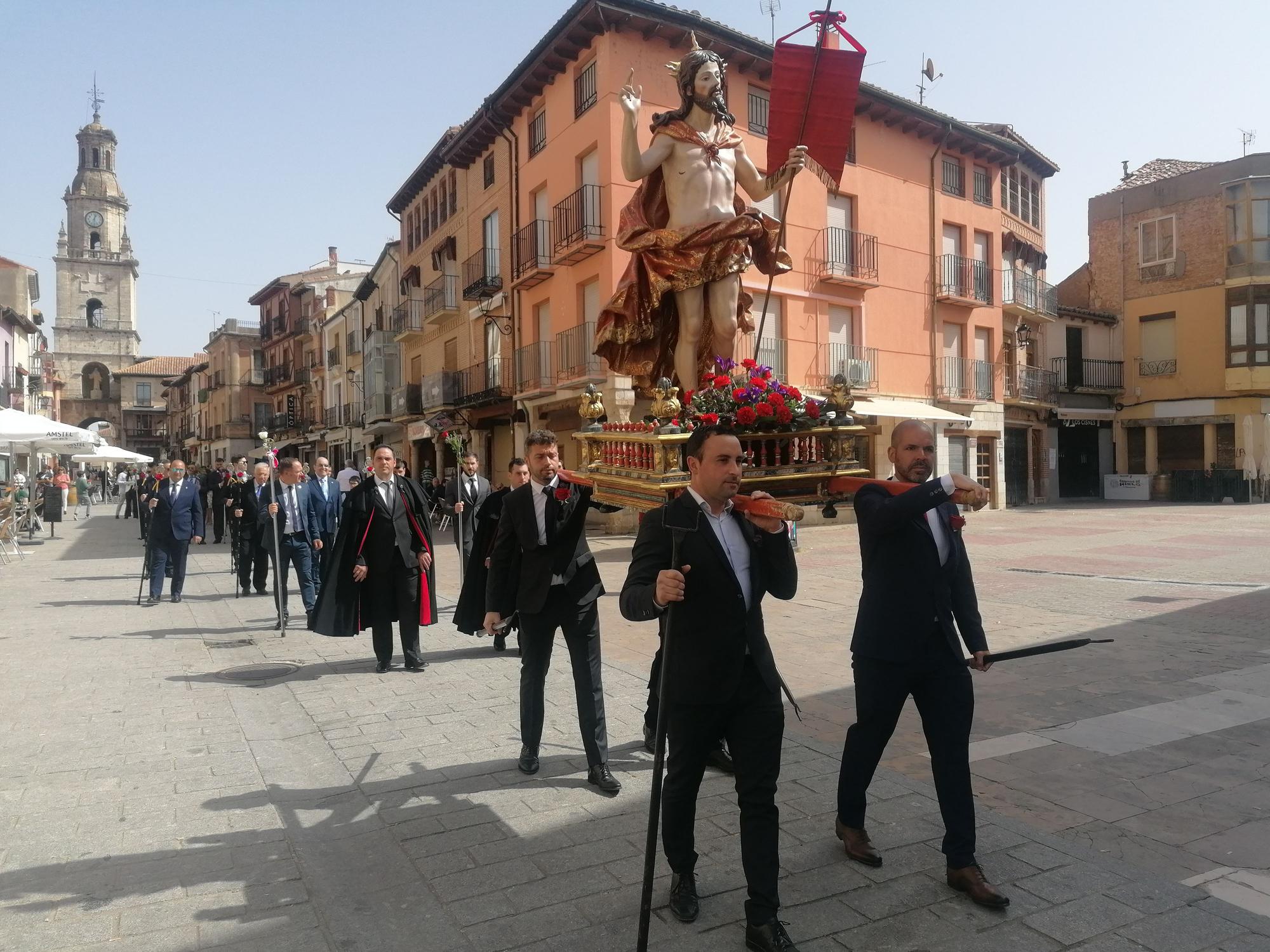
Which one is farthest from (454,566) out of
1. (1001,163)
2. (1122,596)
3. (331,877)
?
(1001,163)

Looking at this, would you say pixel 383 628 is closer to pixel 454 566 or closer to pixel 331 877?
pixel 331 877

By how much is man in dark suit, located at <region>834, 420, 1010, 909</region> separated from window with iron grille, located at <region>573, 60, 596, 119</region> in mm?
20195

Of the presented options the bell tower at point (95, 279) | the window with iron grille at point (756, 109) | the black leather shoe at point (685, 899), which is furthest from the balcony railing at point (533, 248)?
the bell tower at point (95, 279)

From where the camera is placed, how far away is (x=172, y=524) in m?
11.9

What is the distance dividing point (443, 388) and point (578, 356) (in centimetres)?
939

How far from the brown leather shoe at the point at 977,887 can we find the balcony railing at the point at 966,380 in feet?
84.6

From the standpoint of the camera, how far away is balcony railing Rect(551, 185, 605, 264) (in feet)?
71.0

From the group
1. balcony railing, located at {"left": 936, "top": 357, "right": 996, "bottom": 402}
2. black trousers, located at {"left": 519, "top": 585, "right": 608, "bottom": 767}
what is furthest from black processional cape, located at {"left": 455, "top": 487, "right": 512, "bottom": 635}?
balcony railing, located at {"left": 936, "top": 357, "right": 996, "bottom": 402}

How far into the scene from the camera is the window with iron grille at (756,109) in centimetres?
2328

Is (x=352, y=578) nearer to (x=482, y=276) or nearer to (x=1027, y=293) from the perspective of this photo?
(x=482, y=276)

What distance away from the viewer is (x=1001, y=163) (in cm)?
2994

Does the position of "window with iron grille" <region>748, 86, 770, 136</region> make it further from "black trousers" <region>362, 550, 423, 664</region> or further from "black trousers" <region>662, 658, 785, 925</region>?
"black trousers" <region>662, 658, 785, 925</region>

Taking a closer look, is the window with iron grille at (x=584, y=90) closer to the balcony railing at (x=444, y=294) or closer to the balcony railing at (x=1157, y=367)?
the balcony railing at (x=444, y=294)

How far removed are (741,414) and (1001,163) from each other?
1166 inches
